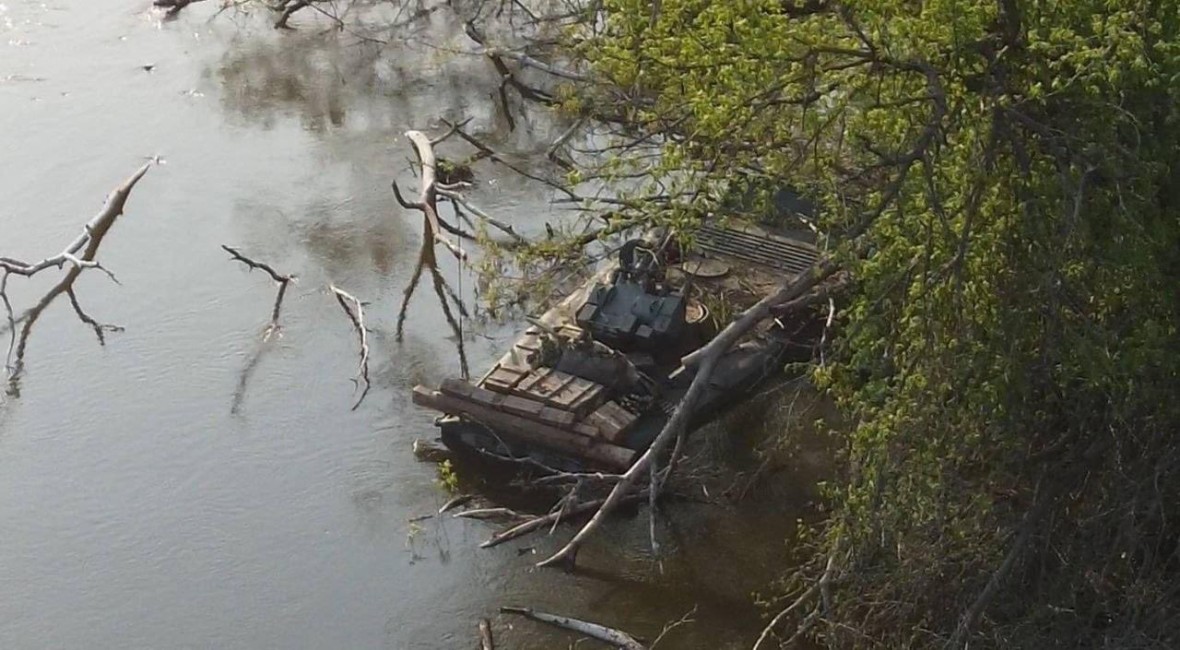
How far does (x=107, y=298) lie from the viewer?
1510 cm

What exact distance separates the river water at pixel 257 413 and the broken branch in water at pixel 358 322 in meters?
0.12

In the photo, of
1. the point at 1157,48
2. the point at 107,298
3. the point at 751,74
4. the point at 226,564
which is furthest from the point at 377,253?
the point at 1157,48

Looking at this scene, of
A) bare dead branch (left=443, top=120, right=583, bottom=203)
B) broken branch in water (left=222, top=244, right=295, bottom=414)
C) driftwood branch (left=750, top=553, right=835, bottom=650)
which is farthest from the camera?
bare dead branch (left=443, top=120, right=583, bottom=203)

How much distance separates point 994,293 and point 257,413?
721 centimetres

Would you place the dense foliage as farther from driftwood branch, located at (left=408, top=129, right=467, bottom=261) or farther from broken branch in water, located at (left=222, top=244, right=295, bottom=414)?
broken branch in water, located at (left=222, top=244, right=295, bottom=414)

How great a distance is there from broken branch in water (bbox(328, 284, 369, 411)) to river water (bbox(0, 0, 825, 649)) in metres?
0.12

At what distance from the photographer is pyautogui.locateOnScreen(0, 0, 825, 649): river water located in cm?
1091

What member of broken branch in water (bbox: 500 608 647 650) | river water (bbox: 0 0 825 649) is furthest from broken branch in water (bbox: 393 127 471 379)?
broken branch in water (bbox: 500 608 647 650)

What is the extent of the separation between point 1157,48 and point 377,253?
9978mm

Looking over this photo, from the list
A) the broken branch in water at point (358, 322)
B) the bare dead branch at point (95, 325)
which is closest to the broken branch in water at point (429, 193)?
the broken branch in water at point (358, 322)

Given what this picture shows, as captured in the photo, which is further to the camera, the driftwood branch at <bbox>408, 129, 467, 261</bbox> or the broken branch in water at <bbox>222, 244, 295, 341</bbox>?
the driftwood branch at <bbox>408, 129, 467, 261</bbox>

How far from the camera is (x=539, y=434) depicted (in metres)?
11.8

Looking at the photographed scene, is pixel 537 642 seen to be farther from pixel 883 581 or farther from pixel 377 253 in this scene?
pixel 377 253

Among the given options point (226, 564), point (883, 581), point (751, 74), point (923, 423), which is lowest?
point (226, 564)
